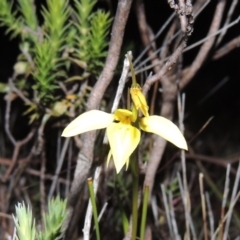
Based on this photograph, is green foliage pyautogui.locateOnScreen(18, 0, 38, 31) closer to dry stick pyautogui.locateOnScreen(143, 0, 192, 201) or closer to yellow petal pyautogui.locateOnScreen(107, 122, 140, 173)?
dry stick pyautogui.locateOnScreen(143, 0, 192, 201)

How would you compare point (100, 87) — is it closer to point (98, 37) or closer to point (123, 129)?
point (98, 37)

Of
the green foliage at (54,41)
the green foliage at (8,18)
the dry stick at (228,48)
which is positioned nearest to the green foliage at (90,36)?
the green foliage at (54,41)

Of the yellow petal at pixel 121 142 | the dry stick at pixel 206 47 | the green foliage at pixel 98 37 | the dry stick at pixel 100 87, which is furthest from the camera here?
the dry stick at pixel 206 47

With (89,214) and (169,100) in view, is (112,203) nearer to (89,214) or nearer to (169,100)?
(169,100)

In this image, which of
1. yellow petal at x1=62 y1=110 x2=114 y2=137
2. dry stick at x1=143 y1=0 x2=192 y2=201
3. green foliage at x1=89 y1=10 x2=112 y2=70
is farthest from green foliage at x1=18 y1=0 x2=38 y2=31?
yellow petal at x1=62 y1=110 x2=114 y2=137

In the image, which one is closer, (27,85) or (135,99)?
(135,99)

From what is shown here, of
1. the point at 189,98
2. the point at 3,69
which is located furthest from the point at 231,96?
the point at 3,69

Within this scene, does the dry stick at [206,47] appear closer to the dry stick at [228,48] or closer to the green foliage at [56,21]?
the dry stick at [228,48]
